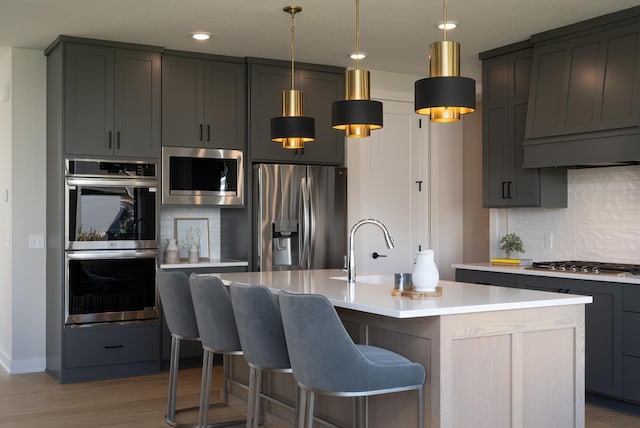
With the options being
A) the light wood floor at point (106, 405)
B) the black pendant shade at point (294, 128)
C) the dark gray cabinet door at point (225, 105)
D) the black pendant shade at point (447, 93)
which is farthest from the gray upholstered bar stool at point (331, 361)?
the dark gray cabinet door at point (225, 105)

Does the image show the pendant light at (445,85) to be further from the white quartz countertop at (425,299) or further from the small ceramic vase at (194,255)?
the small ceramic vase at (194,255)

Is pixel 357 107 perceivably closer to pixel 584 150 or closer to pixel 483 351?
pixel 483 351

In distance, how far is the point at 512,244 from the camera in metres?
6.08

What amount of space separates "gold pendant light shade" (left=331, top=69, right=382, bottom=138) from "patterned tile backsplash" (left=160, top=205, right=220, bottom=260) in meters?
2.55

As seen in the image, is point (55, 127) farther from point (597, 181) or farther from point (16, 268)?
point (597, 181)

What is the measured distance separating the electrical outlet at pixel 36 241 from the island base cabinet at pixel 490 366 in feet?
11.4

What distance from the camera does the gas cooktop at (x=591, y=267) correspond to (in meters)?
4.82

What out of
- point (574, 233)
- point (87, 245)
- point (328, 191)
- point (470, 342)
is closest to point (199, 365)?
point (87, 245)

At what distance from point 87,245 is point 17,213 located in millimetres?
773

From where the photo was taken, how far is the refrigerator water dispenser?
20.4ft

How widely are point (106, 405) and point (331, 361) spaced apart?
8.45ft

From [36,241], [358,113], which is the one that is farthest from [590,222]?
[36,241]

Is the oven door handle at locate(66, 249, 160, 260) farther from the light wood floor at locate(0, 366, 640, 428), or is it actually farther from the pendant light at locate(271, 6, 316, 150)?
the pendant light at locate(271, 6, 316, 150)

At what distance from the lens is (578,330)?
10.9ft
